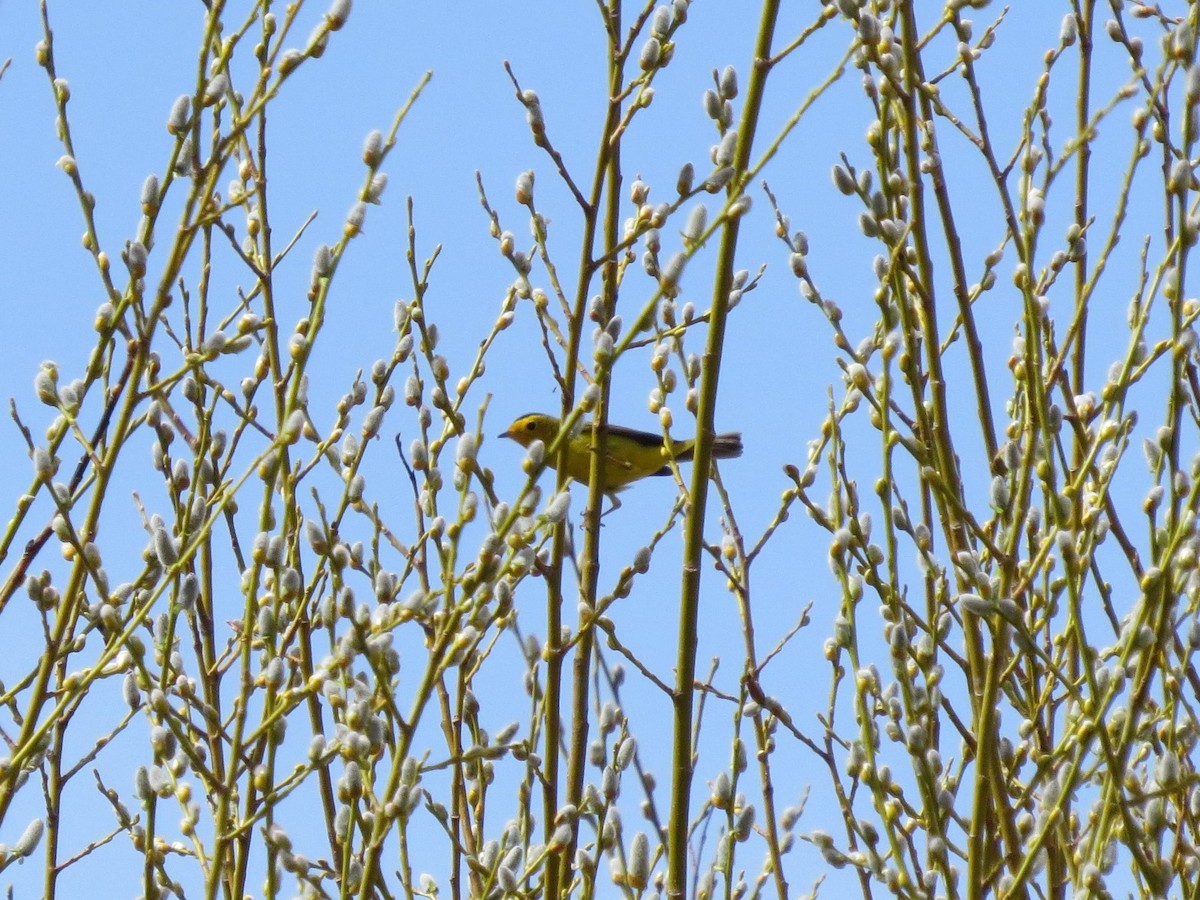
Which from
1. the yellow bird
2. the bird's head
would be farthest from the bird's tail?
the bird's head

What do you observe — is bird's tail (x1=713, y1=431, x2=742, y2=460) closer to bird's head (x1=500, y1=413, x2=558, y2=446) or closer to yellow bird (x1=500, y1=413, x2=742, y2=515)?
yellow bird (x1=500, y1=413, x2=742, y2=515)

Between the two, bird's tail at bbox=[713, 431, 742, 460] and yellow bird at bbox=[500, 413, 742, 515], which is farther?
bird's tail at bbox=[713, 431, 742, 460]

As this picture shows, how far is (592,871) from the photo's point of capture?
292cm

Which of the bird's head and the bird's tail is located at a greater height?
the bird's head

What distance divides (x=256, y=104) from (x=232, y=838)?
129 centimetres

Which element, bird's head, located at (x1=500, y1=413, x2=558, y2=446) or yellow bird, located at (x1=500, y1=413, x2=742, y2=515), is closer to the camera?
yellow bird, located at (x1=500, y1=413, x2=742, y2=515)

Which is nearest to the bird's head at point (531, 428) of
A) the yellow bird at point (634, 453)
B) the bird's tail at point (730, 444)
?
the yellow bird at point (634, 453)

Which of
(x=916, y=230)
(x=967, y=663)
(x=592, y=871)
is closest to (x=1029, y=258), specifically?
(x=916, y=230)

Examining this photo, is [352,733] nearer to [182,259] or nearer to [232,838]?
[232,838]

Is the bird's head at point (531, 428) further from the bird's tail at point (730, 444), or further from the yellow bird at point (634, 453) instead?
the bird's tail at point (730, 444)

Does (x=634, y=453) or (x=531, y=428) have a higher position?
(x=531, y=428)

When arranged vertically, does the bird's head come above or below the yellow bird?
above

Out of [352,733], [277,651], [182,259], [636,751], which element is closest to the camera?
[352,733]

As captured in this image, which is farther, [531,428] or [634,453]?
[531,428]
